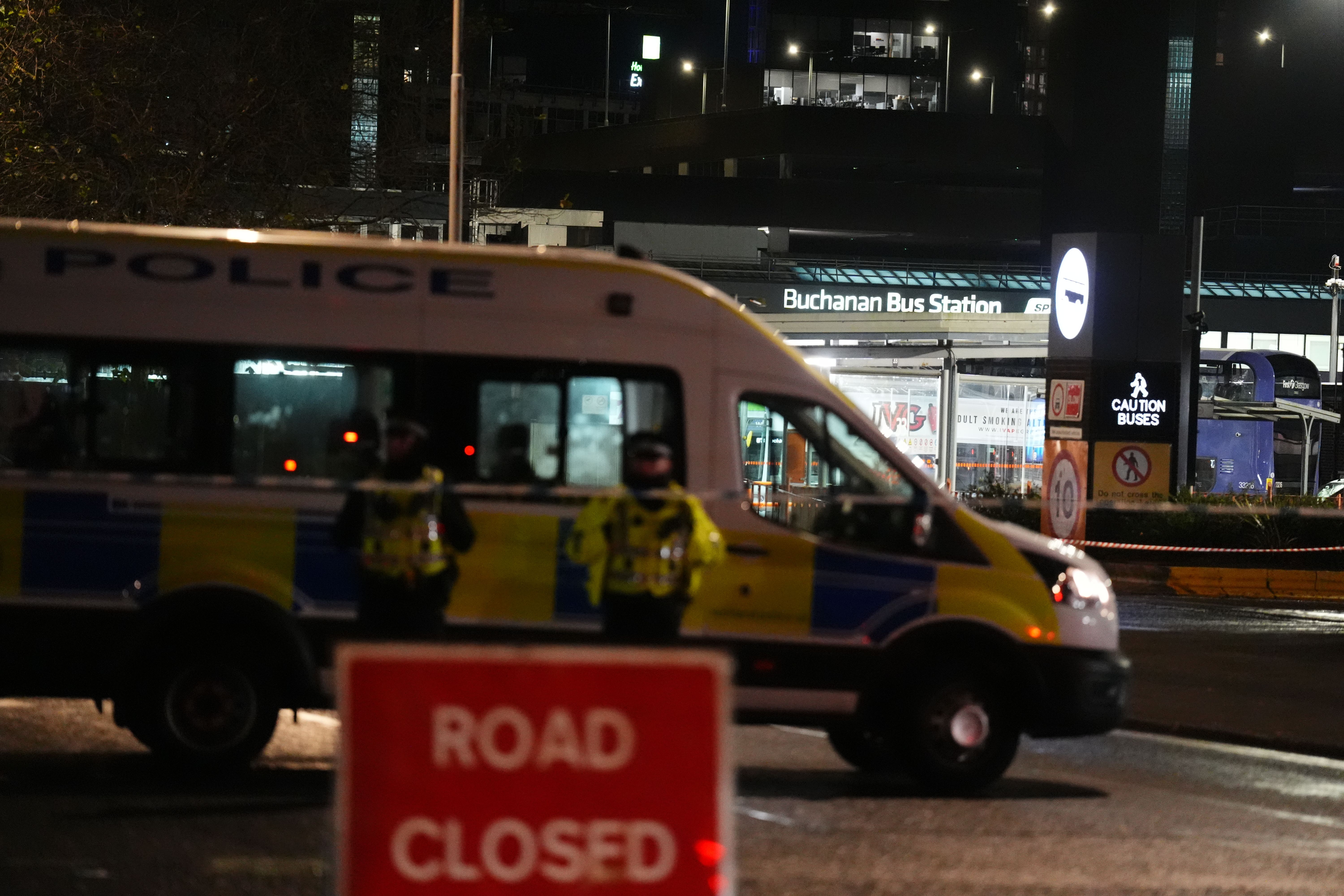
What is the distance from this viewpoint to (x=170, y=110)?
22.5 metres

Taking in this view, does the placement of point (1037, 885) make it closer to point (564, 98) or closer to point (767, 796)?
point (767, 796)

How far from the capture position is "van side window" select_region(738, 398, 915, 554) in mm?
8328

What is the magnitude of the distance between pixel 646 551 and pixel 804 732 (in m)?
2.98

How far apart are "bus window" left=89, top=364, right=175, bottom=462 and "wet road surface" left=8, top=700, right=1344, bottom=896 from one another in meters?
1.53

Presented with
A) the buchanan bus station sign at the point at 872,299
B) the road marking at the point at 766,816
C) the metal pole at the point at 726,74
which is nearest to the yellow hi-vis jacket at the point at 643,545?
the road marking at the point at 766,816

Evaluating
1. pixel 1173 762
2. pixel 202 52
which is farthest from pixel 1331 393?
pixel 1173 762

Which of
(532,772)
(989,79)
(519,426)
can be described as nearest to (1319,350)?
(989,79)

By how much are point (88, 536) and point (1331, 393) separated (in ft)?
165

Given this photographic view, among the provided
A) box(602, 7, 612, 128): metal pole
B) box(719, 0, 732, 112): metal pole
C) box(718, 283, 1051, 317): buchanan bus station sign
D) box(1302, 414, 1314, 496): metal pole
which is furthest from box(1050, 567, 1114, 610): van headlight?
box(602, 7, 612, 128): metal pole

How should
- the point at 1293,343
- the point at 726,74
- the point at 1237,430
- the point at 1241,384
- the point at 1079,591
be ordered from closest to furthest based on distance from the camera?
the point at 1079,591 < the point at 1237,430 < the point at 1241,384 < the point at 1293,343 < the point at 726,74

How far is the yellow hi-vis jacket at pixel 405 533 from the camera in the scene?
7.74 meters

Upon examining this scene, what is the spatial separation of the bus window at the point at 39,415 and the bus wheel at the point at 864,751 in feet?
13.6

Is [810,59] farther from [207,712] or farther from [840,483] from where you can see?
[207,712]

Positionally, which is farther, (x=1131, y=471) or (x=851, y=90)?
(x=851, y=90)
